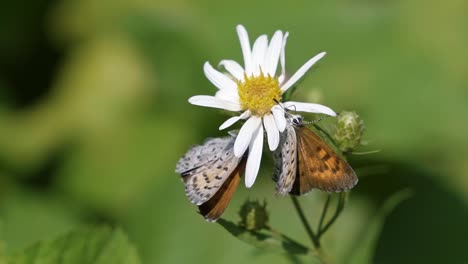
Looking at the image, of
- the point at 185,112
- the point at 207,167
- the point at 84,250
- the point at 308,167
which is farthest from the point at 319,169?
the point at 185,112

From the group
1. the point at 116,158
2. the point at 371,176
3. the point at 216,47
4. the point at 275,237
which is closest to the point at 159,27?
the point at 216,47

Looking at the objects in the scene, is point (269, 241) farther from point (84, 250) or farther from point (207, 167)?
point (84, 250)

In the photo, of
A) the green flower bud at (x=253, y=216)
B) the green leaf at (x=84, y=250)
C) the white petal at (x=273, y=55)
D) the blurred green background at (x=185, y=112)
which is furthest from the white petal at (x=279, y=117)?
the blurred green background at (x=185, y=112)

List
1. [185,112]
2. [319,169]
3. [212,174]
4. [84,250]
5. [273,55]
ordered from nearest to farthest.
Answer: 1. [319,169]
2. [212,174]
3. [273,55]
4. [84,250]
5. [185,112]

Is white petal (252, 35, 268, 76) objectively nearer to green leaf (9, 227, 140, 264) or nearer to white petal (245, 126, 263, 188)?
white petal (245, 126, 263, 188)

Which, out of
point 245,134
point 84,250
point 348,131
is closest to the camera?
point 245,134
